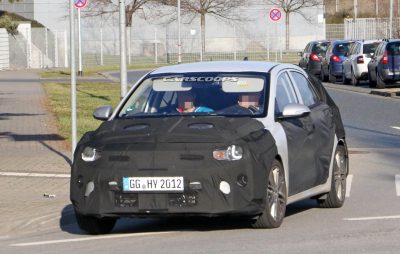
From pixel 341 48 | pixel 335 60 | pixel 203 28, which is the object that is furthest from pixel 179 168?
pixel 203 28

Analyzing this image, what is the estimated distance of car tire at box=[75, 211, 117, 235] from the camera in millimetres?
9891

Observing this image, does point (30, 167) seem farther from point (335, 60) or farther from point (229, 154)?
point (335, 60)

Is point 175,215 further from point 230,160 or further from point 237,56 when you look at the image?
point 237,56

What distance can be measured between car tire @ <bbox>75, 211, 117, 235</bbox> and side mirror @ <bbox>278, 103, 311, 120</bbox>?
181 cm

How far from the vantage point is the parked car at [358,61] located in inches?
1548

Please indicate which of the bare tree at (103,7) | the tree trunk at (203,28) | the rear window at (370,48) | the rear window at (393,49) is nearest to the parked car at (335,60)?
the rear window at (370,48)

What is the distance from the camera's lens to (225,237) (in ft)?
31.3

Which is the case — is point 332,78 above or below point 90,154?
below

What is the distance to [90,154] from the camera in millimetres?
9719

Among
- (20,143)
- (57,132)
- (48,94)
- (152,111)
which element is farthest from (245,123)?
(48,94)

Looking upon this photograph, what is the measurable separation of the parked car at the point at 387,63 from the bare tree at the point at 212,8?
3169cm

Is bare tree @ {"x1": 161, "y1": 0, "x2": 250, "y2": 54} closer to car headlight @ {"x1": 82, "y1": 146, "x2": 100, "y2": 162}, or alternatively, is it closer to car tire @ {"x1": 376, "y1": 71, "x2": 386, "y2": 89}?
car tire @ {"x1": 376, "y1": 71, "x2": 386, "y2": 89}

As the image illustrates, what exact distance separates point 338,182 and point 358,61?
2811cm

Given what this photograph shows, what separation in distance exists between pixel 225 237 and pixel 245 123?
102 centimetres
